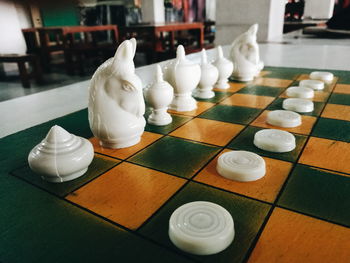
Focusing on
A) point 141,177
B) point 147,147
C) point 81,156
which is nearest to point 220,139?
point 147,147

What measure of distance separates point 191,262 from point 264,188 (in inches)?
12.8

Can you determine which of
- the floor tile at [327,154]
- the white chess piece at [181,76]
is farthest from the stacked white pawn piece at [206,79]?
the floor tile at [327,154]

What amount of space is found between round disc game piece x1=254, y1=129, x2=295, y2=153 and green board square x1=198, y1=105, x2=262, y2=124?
23cm

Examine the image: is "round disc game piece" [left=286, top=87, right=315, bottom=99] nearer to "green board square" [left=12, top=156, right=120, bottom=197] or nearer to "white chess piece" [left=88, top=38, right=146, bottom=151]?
"white chess piece" [left=88, top=38, right=146, bottom=151]

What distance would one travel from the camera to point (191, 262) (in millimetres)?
566

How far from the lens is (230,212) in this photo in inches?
27.7

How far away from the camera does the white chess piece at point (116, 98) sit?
0.95 m

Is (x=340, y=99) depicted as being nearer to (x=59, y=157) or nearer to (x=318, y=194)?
(x=318, y=194)

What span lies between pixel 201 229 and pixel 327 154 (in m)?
0.60

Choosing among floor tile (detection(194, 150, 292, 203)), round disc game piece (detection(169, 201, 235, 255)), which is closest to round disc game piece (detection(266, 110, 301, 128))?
floor tile (detection(194, 150, 292, 203))

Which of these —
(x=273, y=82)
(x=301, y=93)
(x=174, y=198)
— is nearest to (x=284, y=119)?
(x=301, y=93)

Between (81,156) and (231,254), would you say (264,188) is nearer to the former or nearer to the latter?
(231,254)

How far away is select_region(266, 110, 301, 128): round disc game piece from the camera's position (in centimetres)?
118

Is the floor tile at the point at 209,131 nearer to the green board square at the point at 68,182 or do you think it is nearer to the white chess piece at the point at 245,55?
the green board square at the point at 68,182
